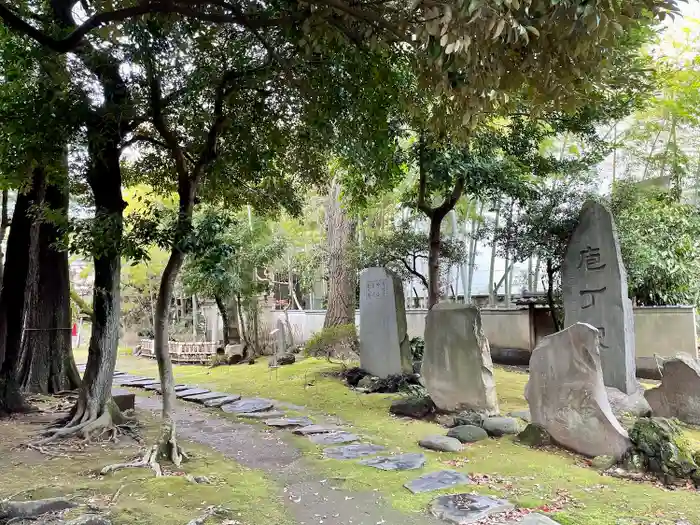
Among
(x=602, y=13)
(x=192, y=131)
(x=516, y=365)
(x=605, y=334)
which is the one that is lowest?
(x=516, y=365)

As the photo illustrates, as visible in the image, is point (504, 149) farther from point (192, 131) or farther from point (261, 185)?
point (192, 131)

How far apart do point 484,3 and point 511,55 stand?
1005 millimetres

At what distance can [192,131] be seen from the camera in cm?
733

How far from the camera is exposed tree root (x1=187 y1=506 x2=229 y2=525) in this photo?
3658 mm

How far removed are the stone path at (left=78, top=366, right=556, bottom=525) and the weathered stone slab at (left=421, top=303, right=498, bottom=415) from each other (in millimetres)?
1592

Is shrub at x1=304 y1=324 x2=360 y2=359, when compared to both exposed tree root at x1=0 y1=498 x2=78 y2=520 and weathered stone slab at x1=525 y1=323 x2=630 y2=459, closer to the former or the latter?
weathered stone slab at x1=525 y1=323 x2=630 y2=459

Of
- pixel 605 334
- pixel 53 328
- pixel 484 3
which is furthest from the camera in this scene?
pixel 53 328

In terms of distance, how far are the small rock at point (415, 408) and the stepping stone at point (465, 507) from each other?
3.15 m

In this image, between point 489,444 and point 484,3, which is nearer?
point 484,3

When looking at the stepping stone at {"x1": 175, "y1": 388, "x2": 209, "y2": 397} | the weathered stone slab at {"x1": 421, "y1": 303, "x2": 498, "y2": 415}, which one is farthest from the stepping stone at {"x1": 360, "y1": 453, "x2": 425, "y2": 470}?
the stepping stone at {"x1": 175, "y1": 388, "x2": 209, "y2": 397}

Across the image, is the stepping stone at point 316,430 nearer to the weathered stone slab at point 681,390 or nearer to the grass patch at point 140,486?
the grass patch at point 140,486

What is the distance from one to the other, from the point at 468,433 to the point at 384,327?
13.7 feet

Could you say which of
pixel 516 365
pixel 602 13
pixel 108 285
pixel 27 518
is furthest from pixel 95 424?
pixel 516 365

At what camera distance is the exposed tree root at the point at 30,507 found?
11.4 feet
